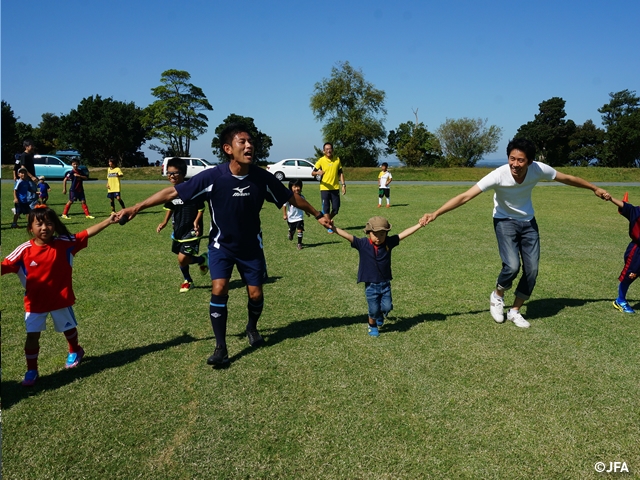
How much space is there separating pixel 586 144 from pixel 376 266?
69055mm

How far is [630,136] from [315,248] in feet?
189

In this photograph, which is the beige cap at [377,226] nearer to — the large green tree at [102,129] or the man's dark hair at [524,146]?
the man's dark hair at [524,146]

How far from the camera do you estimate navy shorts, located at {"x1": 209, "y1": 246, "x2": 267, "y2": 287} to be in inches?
197

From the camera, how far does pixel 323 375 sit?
15.0ft

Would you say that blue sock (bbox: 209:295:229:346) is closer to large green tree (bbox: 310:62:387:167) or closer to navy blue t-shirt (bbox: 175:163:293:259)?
navy blue t-shirt (bbox: 175:163:293:259)

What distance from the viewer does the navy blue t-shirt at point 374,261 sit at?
5.46 metres

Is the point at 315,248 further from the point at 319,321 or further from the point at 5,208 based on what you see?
the point at 5,208

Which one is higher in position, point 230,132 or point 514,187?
point 230,132

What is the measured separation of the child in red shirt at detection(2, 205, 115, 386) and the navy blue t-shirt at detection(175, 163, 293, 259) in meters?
0.94

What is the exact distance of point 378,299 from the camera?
5500mm

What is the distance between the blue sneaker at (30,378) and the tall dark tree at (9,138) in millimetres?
61598

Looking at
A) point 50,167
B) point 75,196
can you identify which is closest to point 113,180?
point 75,196

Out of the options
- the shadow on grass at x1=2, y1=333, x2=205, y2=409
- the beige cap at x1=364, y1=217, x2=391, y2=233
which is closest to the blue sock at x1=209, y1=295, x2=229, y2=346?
the shadow on grass at x1=2, y1=333, x2=205, y2=409

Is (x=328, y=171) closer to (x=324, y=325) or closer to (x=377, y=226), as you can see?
(x=324, y=325)
